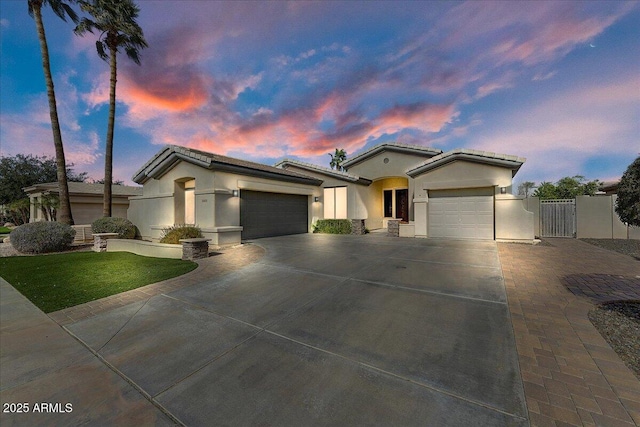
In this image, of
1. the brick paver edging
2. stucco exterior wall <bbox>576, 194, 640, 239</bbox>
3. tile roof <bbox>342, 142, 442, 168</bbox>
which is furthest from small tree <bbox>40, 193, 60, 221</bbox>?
stucco exterior wall <bbox>576, 194, 640, 239</bbox>

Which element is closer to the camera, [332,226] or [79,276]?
[79,276]

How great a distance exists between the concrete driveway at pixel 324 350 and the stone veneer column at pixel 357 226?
1022cm

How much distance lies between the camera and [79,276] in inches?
271

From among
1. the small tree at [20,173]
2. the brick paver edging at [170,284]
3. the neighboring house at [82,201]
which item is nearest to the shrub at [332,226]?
the brick paver edging at [170,284]

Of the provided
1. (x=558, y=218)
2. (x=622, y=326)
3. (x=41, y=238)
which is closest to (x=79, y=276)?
(x=41, y=238)

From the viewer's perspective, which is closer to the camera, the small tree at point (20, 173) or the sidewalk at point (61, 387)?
the sidewalk at point (61, 387)

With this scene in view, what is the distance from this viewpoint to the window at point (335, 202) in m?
17.4

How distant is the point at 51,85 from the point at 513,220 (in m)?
26.4

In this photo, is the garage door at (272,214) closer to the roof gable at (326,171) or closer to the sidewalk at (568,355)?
the roof gable at (326,171)

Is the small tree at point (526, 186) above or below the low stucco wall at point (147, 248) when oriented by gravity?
above

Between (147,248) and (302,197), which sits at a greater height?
(302,197)

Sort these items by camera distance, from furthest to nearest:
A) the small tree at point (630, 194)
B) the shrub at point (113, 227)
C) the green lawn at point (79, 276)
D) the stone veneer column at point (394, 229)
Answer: the stone veneer column at point (394, 229)
the shrub at point (113, 227)
the green lawn at point (79, 276)
the small tree at point (630, 194)

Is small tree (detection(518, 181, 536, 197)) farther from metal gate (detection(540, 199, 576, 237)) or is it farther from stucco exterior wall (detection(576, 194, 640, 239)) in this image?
metal gate (detection(540, 199, 576, 237))

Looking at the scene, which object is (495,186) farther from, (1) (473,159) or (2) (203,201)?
(2) (203,201)
